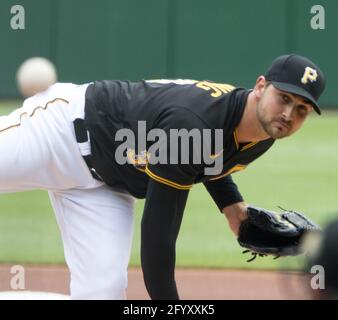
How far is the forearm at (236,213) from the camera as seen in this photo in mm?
2818

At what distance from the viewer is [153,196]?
225cm

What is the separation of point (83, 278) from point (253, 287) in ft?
5.75

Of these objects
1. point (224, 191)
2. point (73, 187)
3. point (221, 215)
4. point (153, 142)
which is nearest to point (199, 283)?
point (221, 215)

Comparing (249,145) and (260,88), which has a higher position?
(260,88)

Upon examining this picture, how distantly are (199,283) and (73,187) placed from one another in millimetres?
1711

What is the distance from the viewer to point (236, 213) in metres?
2.84

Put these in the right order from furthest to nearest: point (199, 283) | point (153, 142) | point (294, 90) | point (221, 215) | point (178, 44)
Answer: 1. point (178, 44)
2. point (221, 215)
3. point (199, 283)
4. point (153, 142)
5. point (294, 90)

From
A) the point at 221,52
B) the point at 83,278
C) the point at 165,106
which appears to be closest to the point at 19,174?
the point at 83,278

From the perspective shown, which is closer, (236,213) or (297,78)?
(297,78)

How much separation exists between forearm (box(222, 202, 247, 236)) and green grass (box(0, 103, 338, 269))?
0.91 metres

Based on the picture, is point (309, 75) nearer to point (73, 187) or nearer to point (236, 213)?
point (236, 213)

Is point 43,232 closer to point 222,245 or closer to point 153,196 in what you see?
point 222,245

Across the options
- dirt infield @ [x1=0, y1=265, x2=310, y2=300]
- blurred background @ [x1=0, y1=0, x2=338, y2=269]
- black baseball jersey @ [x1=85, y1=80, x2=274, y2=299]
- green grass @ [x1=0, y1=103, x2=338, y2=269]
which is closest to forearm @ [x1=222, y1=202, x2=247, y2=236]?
black baseball jersey @ [x1=85, y1=80, x2=274, y2=299]

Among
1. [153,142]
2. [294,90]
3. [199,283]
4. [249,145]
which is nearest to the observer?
[294,90]
